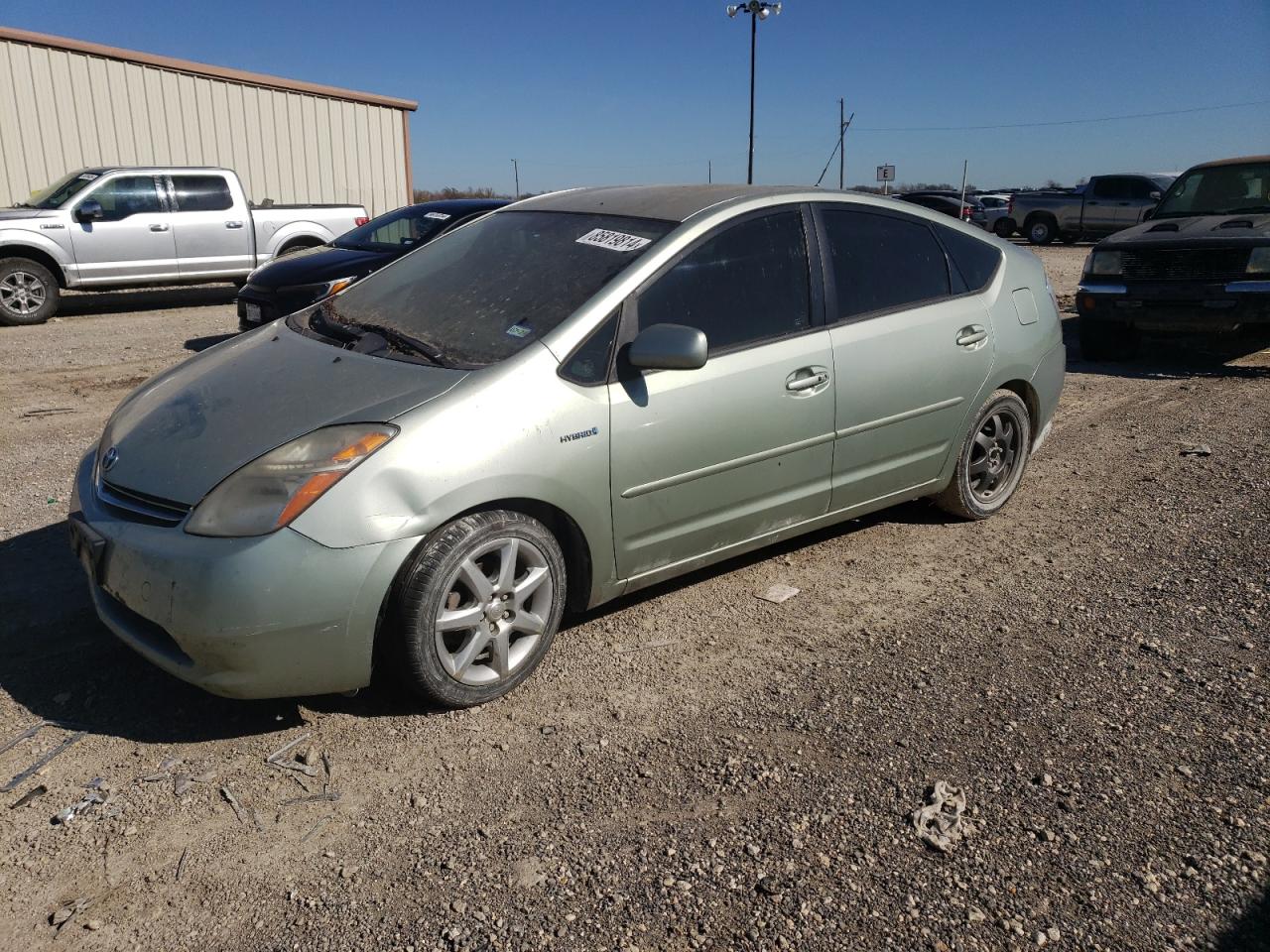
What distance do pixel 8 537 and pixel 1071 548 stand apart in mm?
5030

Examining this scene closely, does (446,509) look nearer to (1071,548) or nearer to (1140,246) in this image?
(1071,548)

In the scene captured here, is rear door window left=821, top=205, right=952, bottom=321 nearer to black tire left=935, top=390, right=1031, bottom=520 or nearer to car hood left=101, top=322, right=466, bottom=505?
black tire left=935, top=390, right=1031, bottom=520

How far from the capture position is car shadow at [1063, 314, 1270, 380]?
29.1 ft

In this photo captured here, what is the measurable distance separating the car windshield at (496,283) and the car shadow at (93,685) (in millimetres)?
1390

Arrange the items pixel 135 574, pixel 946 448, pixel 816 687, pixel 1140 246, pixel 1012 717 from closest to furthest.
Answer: pixel 135 574 → pixel 1012 717 → pixel 816 687 → pixel 946 448 → pixel 1140 246

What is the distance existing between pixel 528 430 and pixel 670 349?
567 millimetres

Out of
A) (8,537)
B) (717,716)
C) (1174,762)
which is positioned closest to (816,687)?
(717,716)

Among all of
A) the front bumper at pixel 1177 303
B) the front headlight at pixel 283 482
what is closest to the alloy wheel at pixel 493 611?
the front headlight at pixel 283 482

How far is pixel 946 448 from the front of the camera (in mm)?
4715

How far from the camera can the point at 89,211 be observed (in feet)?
42.2

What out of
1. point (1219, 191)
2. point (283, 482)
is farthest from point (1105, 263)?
point (283, 482)

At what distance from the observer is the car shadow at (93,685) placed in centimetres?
323

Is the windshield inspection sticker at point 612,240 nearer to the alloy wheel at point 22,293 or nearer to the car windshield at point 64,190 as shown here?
the alloy wheel at point 22,293

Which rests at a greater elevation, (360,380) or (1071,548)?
(360,380)
